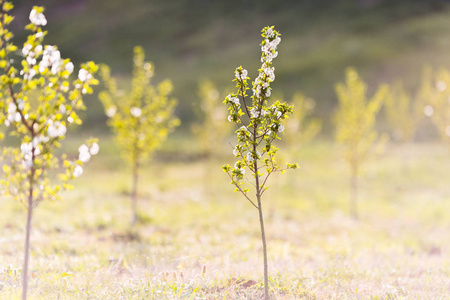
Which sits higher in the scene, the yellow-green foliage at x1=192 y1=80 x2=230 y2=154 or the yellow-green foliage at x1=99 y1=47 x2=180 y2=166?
the yellow-green foliage at x1=192 y1=80 x2=230 y2=154

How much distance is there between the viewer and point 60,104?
21.1ft

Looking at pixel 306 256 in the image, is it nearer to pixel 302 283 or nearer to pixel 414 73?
pixel 302 283

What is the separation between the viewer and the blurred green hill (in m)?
75.6

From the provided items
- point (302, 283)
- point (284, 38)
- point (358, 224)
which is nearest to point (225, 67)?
point (284, 38)

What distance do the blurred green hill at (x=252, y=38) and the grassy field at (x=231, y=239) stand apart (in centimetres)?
3387

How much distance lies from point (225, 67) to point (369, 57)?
31.6 metres

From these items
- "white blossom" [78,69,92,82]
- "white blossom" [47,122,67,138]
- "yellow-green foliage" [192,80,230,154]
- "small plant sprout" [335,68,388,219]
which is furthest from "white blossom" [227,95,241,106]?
"yellow-green foliage" [192,80,230,154]

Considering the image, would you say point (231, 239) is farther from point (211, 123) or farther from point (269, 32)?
point (211, 123)

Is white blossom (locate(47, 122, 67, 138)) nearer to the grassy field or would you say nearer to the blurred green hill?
the grassy field

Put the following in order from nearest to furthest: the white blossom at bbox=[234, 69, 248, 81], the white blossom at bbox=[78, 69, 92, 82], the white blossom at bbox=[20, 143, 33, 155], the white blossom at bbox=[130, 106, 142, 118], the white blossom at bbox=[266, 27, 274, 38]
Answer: the white blossom at bbox=[20, 143, 33, 155] → the white blossom at bbox=[78, 69, 92, 82] → the white blossom at bbox=[266, 27, 274, 38] → the white blossom at bbox=[234, 69, 248, 81] → the white blossom at bbox=[130, 106, 142, 118]

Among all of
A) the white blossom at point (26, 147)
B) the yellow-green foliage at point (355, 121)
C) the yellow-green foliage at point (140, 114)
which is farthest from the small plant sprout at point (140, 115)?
the yellow-green foliage at point (355, 121)

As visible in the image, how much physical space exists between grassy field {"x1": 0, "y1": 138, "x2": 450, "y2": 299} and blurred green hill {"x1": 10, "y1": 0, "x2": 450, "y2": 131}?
33869 millimetres

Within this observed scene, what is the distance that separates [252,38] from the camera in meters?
98.8

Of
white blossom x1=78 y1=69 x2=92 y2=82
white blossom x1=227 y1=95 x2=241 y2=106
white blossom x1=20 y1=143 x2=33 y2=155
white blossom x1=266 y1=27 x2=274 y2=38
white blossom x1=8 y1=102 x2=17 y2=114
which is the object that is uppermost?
white blossom x1=266 y1=27 x2=274 y2=38
